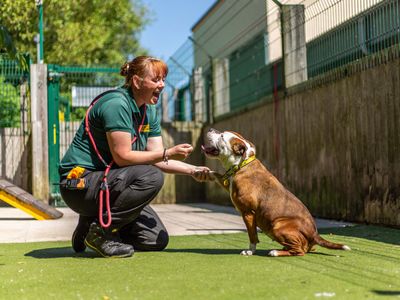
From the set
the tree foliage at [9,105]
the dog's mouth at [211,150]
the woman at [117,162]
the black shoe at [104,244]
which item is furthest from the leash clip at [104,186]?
the tree foliage at [9,105]

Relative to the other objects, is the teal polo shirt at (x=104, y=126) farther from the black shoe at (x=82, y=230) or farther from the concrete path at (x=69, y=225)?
the concrete path at (x=69, y=225)

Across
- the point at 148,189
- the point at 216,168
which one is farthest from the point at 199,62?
the point at 148,189

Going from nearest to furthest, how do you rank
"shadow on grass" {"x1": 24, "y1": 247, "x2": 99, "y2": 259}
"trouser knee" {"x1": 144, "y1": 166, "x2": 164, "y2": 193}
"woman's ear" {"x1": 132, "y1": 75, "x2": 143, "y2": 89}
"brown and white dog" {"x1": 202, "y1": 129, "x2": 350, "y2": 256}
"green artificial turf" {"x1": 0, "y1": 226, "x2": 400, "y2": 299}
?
1. "green artificial turf" {"x1": 0, "y1": 226, "x2": 400, "y2": 299}
2. "brown and white dog" {"x1": 202, "y1": 129, "x2": 350, "y2": 256}
3. "trouser knee" {"x1": 144, "y1": 166, "x2": 164, "y2": 193}
4. "woman's ear" {"x1": 132, "y1": 75, "x2": 143, "y2": 89}
5. "shadow on grass" {"x1": 24, "y1": 247, "x2": 99, "y2": 259}

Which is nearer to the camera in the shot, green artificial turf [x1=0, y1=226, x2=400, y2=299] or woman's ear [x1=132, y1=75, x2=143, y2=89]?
green artificial turf [x1=0, y1=226, x2=400, y2=299]

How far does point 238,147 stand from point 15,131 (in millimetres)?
8201

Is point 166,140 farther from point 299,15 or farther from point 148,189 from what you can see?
point 148,189

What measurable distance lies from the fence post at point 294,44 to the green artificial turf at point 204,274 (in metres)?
4.22

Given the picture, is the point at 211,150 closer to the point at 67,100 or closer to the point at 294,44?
the point at 294,44

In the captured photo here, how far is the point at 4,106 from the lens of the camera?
39.3ft

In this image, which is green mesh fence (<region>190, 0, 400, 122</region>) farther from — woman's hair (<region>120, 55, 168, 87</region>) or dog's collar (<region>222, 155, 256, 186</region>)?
woman's hair (<region>120, 55, 168, 87</region>)

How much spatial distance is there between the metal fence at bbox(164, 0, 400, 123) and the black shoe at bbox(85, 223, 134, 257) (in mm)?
3705

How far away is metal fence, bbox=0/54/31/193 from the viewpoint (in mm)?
11977

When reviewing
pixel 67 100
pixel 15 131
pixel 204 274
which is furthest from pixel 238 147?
pixel 67 100

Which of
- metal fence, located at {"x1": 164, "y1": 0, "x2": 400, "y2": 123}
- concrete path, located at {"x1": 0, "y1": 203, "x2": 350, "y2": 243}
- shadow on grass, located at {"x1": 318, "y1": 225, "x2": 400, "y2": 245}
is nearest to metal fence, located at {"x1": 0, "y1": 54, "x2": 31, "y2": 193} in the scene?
concrete path, located at {"x1": 0, "y1": 203, "x2": 350, "y2": 243}
